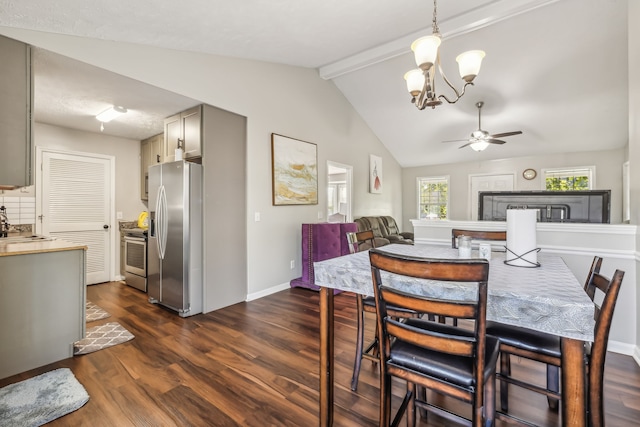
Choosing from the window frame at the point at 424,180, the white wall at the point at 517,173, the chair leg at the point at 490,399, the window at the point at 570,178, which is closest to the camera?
the chair leg at the point at 490,399

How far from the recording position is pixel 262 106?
12.6 ft

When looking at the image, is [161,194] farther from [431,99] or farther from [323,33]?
[431,99]

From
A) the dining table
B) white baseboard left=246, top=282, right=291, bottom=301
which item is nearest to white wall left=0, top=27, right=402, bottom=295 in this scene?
white baseboard left=246, top=282, right=291, bottom=301

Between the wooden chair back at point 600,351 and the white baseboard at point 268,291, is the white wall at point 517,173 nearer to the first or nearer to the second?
the white baseboard at point 268,291

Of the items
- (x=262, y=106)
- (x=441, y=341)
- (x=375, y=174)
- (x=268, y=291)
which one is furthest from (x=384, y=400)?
(x=375, y=174)

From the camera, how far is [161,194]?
3.40m

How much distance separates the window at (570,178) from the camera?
5.99 m

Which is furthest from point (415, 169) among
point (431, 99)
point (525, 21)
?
point (431, 99)

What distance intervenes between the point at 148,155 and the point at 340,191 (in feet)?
15.4

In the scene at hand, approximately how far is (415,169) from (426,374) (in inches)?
295

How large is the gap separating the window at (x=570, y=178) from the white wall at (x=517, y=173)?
0.30 ft

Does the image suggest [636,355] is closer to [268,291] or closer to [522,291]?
[522,291]

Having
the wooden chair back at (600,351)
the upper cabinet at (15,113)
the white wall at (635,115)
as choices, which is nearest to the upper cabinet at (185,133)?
the upper cabinet at (15,113)

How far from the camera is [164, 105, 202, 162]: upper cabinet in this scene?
3287mm
